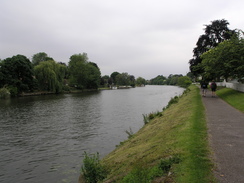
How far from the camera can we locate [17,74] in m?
65.4

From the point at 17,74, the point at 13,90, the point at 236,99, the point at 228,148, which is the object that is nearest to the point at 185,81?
the point at 17,74

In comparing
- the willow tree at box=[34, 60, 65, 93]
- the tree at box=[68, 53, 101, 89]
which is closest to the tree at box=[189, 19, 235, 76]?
the willow tree at box=[34, 60, 65, 93]

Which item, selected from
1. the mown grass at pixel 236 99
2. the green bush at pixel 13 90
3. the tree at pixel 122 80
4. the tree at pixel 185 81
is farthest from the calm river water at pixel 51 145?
the tree at pixel 122 80

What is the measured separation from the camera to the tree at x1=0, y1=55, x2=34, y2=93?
2415 inches

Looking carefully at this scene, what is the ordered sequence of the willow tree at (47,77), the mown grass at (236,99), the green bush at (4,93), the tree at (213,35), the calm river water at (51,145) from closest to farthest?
1. the calm river water at (51,145)
2. the mown grass at (236,99)
3. the tree at (213,35)
4. the green bush at (4,93)
5. the willow tree at (47,77)

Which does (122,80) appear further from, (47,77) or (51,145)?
(51,145)

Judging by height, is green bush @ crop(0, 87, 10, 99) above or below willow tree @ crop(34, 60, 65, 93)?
below

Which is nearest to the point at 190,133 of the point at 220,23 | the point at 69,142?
the point at 69,142

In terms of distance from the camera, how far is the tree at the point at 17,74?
6134cm

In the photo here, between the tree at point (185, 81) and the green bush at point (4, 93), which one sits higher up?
the tree at point (185, 81)

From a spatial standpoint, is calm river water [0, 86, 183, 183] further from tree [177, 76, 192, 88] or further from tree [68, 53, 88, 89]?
tree [177, 76, 192, 88]

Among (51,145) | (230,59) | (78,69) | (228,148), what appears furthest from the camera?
(78,69)

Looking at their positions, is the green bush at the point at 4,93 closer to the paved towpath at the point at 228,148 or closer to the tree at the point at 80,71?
the tree at the point at 80,71

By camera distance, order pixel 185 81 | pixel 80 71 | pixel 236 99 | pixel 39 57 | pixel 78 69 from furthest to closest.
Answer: pixel 185 81 < pixel 39 57 < pixel 78 69 < pixel 80 71 < pixel 236 99
